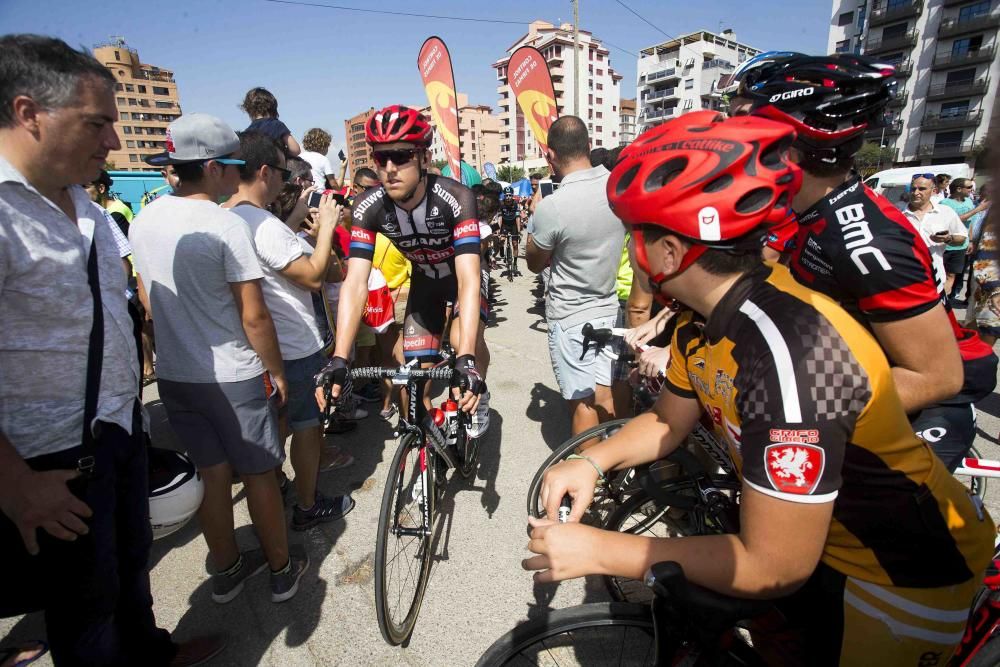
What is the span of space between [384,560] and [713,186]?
205cm

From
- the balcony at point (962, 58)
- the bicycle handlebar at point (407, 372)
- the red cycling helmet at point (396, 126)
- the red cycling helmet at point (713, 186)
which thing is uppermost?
the balcony at point (962, 58)

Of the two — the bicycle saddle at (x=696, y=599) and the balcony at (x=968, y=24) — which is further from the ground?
the balcony at (x=968, y=24)

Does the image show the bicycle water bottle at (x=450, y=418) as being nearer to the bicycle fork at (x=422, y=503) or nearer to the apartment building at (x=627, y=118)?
the bicycle fork at (x=422, y=503)

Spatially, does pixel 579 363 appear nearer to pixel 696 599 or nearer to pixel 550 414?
pixel 550 414

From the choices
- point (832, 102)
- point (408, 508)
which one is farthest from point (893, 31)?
point (408, 508)

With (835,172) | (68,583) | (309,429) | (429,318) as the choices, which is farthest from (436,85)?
(68,583)

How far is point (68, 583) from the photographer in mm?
1579

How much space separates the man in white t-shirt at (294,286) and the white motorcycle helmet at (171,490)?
2.61 feet

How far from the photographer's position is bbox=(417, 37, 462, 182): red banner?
859 centimetres

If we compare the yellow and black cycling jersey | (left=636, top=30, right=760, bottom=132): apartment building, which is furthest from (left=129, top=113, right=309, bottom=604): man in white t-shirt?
(left=636, top=30, right=760, bottom=132): apartment building

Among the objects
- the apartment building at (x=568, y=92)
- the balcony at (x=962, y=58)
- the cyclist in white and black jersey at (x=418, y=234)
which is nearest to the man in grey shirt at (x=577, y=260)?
the cyclist in white and black jersey at (x=418, y=234)

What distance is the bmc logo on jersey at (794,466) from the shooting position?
1.03m

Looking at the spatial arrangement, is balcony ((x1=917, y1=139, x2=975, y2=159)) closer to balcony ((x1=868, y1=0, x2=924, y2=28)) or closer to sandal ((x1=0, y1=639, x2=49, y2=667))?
balcony ((x1=868, y1=0, x2=924, y2=28))

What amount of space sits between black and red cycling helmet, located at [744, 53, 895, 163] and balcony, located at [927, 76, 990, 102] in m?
57.0
